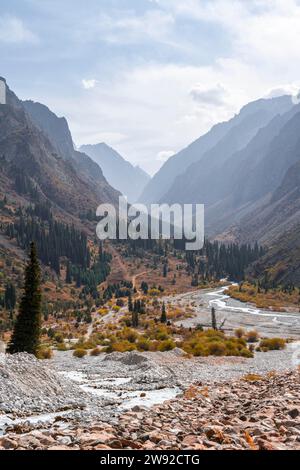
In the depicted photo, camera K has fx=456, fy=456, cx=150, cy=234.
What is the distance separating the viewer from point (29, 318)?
1384 inches

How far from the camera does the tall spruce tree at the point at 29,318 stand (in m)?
34.9

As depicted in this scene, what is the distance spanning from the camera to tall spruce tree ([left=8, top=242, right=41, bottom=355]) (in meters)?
34.9

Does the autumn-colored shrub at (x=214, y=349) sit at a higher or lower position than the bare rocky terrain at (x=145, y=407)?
lower

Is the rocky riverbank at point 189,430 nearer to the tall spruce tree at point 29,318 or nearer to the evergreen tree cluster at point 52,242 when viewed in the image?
the tall spruce tree at point 29,318

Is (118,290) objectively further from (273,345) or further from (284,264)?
(273,345)

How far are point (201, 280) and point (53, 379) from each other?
148m

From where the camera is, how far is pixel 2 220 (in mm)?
176875

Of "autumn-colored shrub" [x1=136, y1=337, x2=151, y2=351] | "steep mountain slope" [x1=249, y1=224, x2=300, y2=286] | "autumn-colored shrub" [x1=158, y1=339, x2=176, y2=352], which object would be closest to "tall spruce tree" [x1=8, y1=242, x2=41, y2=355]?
"autumn-colored shrub" [x1=158, y1=339, x2=176, y2=352]

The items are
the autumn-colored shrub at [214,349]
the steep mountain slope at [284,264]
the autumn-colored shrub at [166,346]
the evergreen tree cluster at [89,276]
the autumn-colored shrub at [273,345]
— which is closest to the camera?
the autumn-colored shrub at [214,349]

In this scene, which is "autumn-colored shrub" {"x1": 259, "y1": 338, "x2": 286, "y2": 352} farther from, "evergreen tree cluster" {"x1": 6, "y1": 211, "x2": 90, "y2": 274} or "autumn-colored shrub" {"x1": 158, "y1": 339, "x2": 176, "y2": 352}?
"evergreen tree cluster" {"x1": 6, "y1": 211, "x2": 90, "y2": 274}

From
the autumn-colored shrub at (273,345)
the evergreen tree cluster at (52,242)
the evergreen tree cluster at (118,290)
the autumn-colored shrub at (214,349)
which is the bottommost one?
Answer: the evergreen tree cluster at (118,290)

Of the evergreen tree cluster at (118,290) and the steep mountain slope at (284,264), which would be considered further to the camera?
the steep mountain slope at (284,264)

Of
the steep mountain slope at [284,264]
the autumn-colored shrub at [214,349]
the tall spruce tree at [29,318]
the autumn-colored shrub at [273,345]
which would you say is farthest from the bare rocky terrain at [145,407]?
the steep mountain slope at [284,264]
